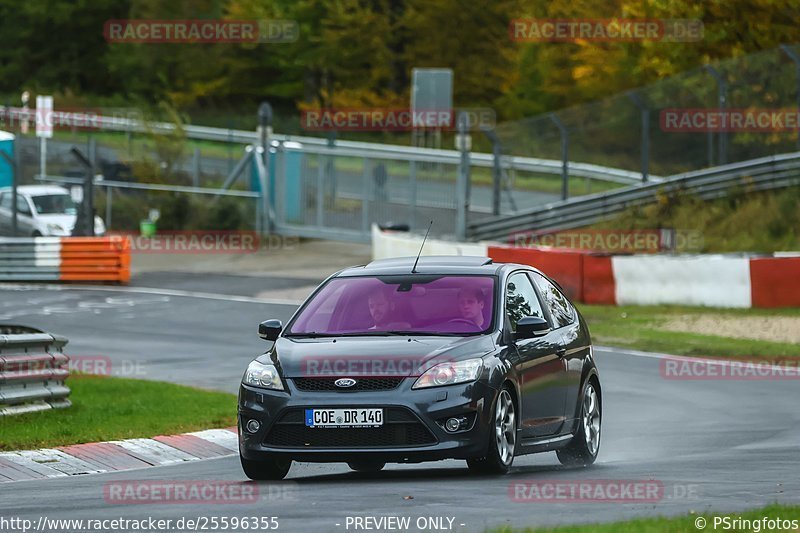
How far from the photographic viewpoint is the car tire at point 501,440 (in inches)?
441

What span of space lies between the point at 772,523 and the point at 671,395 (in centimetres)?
1073

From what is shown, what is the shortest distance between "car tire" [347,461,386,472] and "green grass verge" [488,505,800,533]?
302 centimetres

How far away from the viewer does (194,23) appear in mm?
71125

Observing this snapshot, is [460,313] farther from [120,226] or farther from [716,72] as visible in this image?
[120,226]

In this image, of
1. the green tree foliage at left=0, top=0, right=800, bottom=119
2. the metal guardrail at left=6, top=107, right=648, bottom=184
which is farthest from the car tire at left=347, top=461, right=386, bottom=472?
the green tree foliage at left=0, top=0, right=800, bottom=119

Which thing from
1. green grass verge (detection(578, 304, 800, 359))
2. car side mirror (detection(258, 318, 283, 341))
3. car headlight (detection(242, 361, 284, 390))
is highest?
car side mirror (detection(258, 318, 283, 341))

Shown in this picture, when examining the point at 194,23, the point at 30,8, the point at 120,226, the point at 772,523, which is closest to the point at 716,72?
the point at 120,226

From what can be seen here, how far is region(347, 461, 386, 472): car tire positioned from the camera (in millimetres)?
11305

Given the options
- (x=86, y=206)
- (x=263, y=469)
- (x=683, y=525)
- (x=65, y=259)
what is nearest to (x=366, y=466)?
(x=263, y=469)

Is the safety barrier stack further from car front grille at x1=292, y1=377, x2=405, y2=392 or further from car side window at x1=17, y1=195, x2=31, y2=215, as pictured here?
car front grille at x1=292, y1=377, x2=405, y2=392

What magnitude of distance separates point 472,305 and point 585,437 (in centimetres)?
167

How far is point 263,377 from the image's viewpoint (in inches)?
448

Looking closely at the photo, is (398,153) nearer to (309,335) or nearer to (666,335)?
(666,335)

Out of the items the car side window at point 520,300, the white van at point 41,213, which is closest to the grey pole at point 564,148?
the white van at point 41,213
